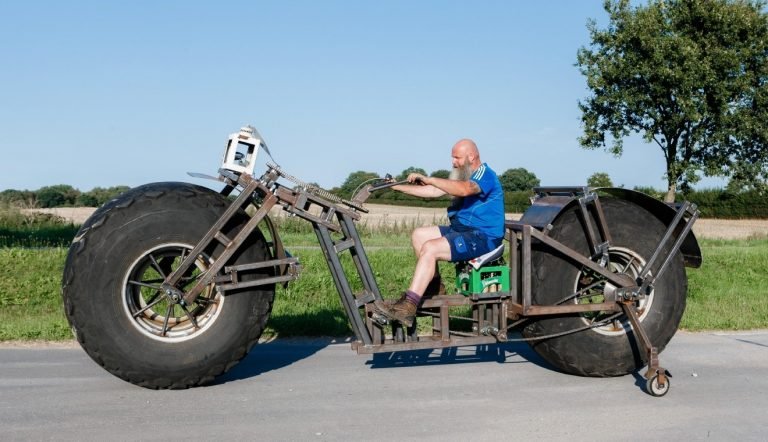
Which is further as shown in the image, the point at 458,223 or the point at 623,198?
the point at 623,198

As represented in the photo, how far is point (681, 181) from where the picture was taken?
1375 inches

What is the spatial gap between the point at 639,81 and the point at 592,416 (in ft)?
102

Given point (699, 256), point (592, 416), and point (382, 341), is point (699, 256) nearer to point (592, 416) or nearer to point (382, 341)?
point (592, 416)

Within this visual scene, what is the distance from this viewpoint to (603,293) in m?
6.64

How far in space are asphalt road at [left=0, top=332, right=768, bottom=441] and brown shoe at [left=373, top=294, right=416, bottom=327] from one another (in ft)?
1.68

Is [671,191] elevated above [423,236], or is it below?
above

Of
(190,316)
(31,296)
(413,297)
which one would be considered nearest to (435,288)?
(413,297)

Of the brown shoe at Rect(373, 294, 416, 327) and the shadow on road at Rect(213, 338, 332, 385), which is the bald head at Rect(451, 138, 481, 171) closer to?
the brown shoe at Rect(373, 294, 416, 327)

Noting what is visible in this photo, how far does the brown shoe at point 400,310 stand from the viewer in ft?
19.5

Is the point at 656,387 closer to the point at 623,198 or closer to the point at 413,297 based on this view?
the point at 623,198

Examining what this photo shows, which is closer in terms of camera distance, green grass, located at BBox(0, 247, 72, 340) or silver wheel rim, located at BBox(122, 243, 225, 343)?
silver wheel rim, located at BBox(122, 243, 225, 343)

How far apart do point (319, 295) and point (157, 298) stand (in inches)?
185

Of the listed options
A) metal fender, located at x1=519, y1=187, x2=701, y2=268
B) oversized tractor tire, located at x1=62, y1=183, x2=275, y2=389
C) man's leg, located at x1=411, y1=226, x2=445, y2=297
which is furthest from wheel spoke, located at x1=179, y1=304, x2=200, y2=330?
metal fender, located at x1=519, y1=187, x2=701, y2=268

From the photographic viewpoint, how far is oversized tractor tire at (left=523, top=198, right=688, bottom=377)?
21.1 feet
